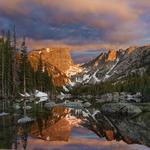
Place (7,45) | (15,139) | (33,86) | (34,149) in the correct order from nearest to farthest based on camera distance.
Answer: (34,149)
(15,139)
(7,45)
(33,86)

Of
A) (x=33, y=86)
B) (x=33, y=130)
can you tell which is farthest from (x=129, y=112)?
(x=33, y=86)

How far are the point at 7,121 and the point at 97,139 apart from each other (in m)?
18.2

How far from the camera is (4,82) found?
98.3 metres

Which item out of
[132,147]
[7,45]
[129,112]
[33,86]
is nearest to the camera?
[132,147]

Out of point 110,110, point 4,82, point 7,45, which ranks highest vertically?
point 7,45

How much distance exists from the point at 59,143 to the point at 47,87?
13523 cm

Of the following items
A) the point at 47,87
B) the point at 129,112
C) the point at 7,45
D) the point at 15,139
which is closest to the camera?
the point at 15,139

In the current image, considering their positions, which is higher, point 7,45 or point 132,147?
point 7,45

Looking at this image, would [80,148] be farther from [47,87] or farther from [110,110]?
[47,87]

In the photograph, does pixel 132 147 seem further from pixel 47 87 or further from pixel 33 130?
pixel 47 87

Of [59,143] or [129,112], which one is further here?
[129,112]

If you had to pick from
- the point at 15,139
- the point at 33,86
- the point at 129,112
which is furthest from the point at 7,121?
the point at 33,86

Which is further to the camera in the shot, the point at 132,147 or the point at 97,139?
the point at 97,139

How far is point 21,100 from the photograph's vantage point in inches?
3907
